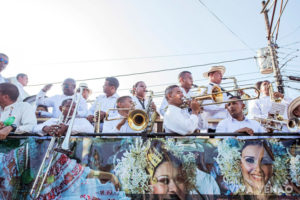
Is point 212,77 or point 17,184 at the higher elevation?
point 212,77

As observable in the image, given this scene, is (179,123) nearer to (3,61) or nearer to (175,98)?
(175,98)

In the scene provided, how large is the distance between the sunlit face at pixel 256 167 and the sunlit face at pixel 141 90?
3120 mm

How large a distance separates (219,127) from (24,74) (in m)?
5.96

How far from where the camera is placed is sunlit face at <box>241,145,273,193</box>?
268 centimetres

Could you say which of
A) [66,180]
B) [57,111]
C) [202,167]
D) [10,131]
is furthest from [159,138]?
[57,111]

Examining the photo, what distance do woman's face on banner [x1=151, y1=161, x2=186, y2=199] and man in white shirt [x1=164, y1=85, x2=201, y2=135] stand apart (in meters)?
0.53

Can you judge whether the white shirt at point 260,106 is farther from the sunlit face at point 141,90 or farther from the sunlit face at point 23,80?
the sunlit face at point 23,80

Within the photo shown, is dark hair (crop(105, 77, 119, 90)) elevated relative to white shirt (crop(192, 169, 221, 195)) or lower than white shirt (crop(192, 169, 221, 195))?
elevated

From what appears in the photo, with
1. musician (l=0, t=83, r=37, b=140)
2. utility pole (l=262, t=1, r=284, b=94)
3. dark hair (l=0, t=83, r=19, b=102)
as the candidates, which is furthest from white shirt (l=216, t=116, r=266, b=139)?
utility pole (l=262, t=1, r=284, b=94)

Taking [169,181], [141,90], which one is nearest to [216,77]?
[141,90]

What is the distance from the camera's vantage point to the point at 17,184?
309 cm

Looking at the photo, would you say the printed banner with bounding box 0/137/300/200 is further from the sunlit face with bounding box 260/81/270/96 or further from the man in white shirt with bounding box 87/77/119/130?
the sunlit face with bounding box 260/81/270/96

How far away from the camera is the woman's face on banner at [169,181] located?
8.91ft

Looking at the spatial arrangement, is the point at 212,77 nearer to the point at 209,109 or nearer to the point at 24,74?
the point at 209,109
